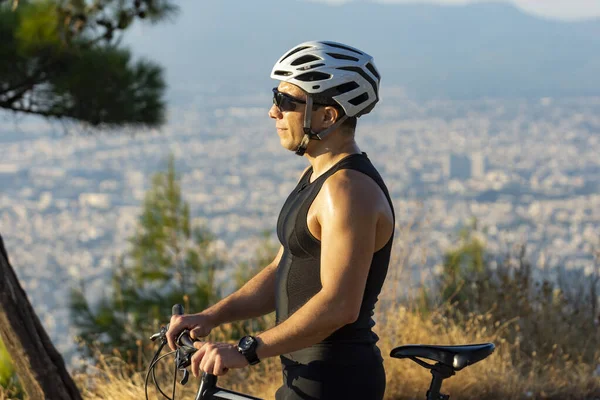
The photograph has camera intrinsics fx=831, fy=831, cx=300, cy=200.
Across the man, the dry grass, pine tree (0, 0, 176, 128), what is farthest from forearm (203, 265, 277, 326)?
pine tree (0, 0, 176, 128)

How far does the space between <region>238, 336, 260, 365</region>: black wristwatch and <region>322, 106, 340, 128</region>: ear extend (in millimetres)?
637

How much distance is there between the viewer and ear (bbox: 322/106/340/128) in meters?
2.35

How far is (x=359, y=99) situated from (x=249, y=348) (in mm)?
766

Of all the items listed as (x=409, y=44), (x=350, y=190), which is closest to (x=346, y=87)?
(x=350, y=190)

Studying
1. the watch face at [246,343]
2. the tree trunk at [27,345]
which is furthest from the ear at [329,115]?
the tree trunk at [27,345]

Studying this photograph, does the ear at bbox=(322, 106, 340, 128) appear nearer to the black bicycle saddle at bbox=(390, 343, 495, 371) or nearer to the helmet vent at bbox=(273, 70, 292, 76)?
the helmet vent at bbox=(273, 70, 292, 76)

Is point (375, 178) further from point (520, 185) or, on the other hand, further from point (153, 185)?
point (520, 185)

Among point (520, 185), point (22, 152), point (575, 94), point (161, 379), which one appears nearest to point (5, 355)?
point (161, 379)

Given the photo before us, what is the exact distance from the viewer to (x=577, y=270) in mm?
6766

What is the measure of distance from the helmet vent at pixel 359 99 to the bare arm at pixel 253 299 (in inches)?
21.9

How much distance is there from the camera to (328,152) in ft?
7.79

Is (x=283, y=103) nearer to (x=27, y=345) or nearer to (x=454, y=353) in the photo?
(x=454, y=353)

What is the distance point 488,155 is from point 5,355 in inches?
2396

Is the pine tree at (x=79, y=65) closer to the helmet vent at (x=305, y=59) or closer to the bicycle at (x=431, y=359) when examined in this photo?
the helmet vent at (x=305, y=59)
